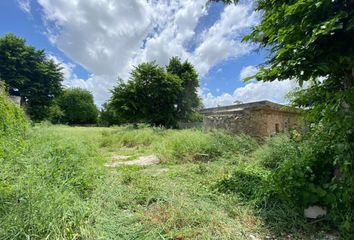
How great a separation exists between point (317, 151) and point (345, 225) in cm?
95

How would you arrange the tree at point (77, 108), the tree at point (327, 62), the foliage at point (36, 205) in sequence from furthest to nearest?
1. the tree at point (77, 108)
2. the tree at point (327, 62)
3. the foliage at point (36, 205)

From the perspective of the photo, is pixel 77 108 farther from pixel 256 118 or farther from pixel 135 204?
pixel 135 204

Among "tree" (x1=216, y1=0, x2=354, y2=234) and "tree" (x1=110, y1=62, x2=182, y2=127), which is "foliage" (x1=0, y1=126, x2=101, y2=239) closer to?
"tree" (x1=216, y1=0, x2=354, y2=234)

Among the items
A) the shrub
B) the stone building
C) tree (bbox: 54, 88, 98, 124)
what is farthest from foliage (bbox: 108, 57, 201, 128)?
tree (bbox: 54, 88, 98, 124)

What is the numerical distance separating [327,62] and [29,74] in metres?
25.9

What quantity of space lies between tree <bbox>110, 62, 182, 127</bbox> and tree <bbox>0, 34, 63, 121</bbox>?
892cm

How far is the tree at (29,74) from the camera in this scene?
2153 centimetres

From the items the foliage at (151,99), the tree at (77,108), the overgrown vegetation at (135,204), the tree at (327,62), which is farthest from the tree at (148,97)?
the tree at (77,108)

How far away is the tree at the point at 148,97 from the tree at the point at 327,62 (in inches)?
631

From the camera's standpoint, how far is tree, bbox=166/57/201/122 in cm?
2028

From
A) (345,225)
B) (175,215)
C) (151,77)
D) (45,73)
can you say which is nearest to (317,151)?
(345,225)

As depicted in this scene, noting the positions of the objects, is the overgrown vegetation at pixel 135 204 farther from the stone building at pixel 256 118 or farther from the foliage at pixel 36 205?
the stone building at pixel 256 118

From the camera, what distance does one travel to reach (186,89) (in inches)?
824

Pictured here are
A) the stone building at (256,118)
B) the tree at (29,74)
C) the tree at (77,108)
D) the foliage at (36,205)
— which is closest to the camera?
the foliage at (36,205)
